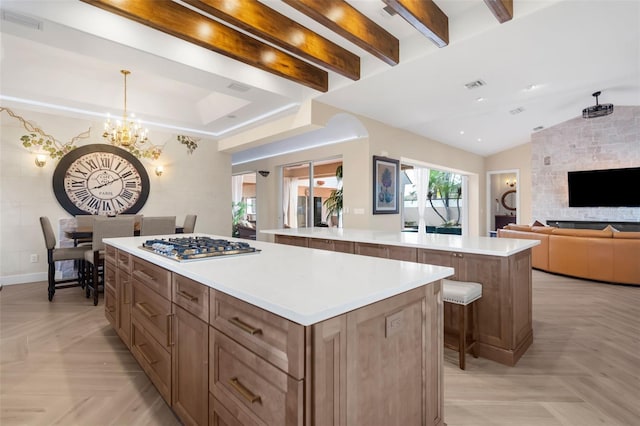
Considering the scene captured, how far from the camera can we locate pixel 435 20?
2.68 m

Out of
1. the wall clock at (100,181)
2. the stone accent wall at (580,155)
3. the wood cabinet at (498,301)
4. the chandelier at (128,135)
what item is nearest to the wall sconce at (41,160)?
the wall clock at (100,181)

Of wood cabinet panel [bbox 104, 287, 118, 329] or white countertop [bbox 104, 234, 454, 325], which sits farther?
wood cabinet panel [bbox 104, 287, 118, 329]

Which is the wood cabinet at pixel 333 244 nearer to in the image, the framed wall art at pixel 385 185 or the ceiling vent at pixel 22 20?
the framed wall art at pixel 385 185

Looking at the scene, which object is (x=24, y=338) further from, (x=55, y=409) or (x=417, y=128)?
(x=417, y=128)

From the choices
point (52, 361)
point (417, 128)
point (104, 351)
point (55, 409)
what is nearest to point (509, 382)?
point (55, 409)

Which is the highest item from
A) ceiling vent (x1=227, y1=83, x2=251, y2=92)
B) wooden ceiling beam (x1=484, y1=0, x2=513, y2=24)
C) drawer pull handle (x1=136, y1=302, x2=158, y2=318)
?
wooden ceiling beam (x1=484, y1=0, x2=513, y2=24)

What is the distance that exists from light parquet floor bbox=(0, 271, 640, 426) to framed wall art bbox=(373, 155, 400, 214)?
2815mm

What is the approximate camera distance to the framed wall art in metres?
5.39

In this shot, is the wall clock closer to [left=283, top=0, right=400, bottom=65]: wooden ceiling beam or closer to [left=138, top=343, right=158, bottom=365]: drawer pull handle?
[left=138, top=343, right=158, bottom=365]: drawer pull handle

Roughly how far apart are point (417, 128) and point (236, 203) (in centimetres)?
562

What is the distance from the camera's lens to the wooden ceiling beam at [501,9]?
229 cm

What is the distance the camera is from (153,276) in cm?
182

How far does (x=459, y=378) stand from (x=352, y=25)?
2.90m

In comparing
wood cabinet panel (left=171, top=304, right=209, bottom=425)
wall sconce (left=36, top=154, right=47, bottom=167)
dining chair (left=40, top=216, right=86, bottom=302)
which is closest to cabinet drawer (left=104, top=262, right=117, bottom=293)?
wood cabinet panel (left=171, top=304, right=209, bottom=425)
